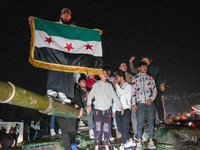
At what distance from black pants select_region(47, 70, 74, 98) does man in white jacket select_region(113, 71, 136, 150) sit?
1432mm

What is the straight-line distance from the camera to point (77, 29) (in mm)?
4895

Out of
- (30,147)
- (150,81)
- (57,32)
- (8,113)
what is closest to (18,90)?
(57,32)

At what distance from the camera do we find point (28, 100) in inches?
99.1

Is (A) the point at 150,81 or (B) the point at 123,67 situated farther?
(B) the point at 123,67

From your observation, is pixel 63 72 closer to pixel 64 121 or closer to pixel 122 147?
pixel 64 121

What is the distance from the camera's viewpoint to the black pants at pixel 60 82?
13.4ft

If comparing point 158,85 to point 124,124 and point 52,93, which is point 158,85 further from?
point 52,93

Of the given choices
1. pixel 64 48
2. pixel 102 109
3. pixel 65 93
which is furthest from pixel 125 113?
pixel 64 48

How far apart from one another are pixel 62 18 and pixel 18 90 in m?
3.25

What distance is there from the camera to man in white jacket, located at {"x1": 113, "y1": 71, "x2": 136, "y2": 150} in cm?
458

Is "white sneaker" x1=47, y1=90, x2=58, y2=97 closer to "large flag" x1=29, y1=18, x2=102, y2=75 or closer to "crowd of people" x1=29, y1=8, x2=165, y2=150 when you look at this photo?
"crowd of people" x1=29, y1=8, x2=165, y2=150

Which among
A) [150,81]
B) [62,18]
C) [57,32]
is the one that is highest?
[62,18]

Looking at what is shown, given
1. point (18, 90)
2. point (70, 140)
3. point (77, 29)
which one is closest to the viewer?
point (18, 90)

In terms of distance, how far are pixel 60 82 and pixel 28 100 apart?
173 cm
